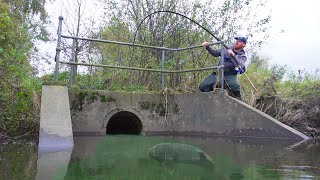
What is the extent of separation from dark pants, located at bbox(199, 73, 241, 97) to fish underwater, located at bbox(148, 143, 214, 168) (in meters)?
3.34

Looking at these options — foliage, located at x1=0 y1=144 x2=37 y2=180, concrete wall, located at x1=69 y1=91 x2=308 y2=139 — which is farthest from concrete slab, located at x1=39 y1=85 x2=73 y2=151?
concrete wall, located at x1=69 y1=91 x2=308 y2=139

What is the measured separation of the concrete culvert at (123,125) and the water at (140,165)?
334cm

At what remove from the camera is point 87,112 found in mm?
7344

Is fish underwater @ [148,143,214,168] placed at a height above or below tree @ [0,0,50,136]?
below

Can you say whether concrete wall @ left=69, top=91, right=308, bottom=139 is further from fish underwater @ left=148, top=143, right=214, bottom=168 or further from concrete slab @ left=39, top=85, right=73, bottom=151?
fish underwater @ left=148, top=143, right=214, bottom=168

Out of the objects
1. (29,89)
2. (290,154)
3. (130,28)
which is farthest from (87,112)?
(290,154)

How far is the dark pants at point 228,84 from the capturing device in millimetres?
7590

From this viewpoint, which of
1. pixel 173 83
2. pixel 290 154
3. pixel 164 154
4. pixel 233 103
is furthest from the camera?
pixel 173 83

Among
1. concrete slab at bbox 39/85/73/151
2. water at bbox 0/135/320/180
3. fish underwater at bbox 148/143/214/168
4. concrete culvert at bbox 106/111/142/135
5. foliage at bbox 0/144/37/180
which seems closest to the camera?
foliage at bbox 0/144/37/180

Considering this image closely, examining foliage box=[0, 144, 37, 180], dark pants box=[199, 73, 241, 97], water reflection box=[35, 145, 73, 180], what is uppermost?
dark pants box=[199, 73, 241, 97]

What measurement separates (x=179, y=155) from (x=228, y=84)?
3.63m

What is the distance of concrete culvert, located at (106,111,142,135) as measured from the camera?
855 cm

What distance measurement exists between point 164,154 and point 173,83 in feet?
15.0

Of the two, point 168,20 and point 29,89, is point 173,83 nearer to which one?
point 168,20
